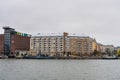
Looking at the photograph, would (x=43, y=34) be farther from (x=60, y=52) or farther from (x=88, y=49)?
(x=88, y=49)

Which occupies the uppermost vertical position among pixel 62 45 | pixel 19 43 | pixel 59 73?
pixel 19 43

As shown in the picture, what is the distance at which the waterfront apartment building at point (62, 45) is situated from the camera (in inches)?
5896

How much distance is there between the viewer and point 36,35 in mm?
156750

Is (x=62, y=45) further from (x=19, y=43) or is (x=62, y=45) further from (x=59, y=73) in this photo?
(x=59, y=73)

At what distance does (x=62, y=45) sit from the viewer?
15000 centimetres

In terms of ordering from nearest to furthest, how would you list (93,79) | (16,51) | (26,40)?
(93,79) < (16,51) < (26,40)

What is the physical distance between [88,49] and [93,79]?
12391 centimetres

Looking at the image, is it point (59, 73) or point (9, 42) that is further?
point (9, 42)

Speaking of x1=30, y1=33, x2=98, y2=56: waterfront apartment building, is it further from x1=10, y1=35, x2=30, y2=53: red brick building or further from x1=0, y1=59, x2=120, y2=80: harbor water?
x1=0, y1=59, x2=120, y2=80: harbor water

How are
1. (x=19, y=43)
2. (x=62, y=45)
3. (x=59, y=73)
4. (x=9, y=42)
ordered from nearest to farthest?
(x=59, y=73) < (x=9, y=42) < (x=62, y=45) < (x=19, y=43)

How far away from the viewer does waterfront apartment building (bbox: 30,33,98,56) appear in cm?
14975

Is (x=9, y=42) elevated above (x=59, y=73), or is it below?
above

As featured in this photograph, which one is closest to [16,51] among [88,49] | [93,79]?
[88,49]

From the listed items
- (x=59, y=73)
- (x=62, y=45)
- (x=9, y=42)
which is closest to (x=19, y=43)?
(x=9, y=42)
